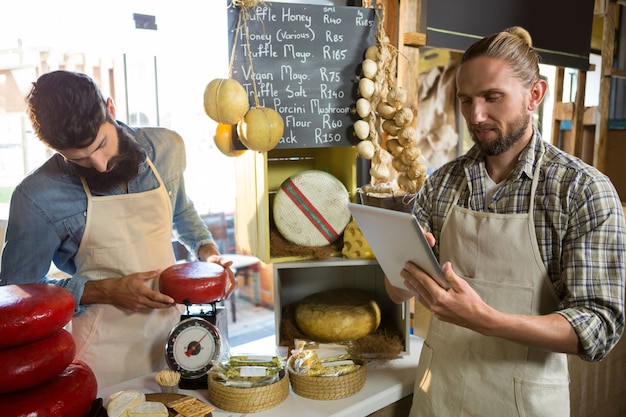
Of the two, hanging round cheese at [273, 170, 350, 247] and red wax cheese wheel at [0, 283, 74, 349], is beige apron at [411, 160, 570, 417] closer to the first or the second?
hanging round cheese at [273, 170, 350, 247]

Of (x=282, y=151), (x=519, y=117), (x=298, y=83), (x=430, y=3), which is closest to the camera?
(x=519, y=117)

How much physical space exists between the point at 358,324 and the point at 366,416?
0.36 meters

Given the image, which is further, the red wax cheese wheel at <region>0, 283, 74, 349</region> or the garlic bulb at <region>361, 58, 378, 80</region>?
the garlic bulb at <region>361, 58, 378, 80</region>

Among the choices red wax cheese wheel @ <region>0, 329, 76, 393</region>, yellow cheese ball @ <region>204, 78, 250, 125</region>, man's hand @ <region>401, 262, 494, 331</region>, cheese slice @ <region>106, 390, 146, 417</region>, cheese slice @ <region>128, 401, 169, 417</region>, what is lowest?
cheese slice @ <region>128, 401, 169, 417</region>

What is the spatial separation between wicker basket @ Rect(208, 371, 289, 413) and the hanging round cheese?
1.89ft

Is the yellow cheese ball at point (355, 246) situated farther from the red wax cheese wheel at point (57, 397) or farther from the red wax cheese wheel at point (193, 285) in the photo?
the red wax cheese wheel at point (57, 397)

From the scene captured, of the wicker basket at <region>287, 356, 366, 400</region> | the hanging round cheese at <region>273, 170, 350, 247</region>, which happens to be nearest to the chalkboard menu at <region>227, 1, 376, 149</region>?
the hanging round cheese at <region>273, 170, 350, 247</region>

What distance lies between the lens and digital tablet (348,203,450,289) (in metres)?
1.22

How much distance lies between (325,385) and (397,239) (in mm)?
551

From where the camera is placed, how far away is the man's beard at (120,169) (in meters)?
1.74

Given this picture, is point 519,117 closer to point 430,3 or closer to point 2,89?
point 430,3

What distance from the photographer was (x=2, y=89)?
2.40 m

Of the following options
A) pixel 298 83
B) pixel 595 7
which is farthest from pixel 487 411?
pixel 595 7

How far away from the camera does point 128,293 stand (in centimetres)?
172
